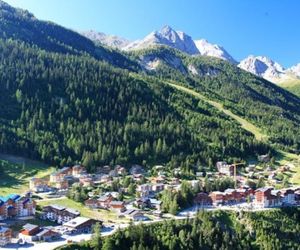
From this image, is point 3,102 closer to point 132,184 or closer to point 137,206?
point 132,184

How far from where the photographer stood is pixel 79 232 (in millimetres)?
95750

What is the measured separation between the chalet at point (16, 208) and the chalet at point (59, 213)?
2868mm

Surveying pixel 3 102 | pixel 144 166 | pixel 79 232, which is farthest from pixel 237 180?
pixel 3 102

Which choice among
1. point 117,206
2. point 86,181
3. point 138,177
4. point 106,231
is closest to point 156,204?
point 117,206

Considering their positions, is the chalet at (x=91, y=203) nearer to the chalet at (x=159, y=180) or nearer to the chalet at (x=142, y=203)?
the chalet at (x=142, y=203)

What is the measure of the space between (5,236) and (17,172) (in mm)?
46815

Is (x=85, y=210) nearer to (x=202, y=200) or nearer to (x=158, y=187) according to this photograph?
(x=158, y=187)

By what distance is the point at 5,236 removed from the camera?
3509 inches

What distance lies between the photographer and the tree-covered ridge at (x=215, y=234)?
8938cm

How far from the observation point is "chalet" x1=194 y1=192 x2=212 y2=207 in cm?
11762

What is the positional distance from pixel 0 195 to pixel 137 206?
3100 centimetres

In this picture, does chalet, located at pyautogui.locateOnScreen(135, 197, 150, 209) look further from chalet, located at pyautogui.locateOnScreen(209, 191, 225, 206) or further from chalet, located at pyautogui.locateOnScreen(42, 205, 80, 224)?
chalet, located at pyautogui.locateOnScreen(209, 191, 225, 206)

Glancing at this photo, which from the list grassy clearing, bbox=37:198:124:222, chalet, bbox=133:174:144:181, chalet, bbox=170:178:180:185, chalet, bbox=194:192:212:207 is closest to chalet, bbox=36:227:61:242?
grassy clearing, bbox=37:198:124:222

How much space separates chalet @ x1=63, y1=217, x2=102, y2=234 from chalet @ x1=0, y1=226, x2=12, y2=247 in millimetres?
10939
